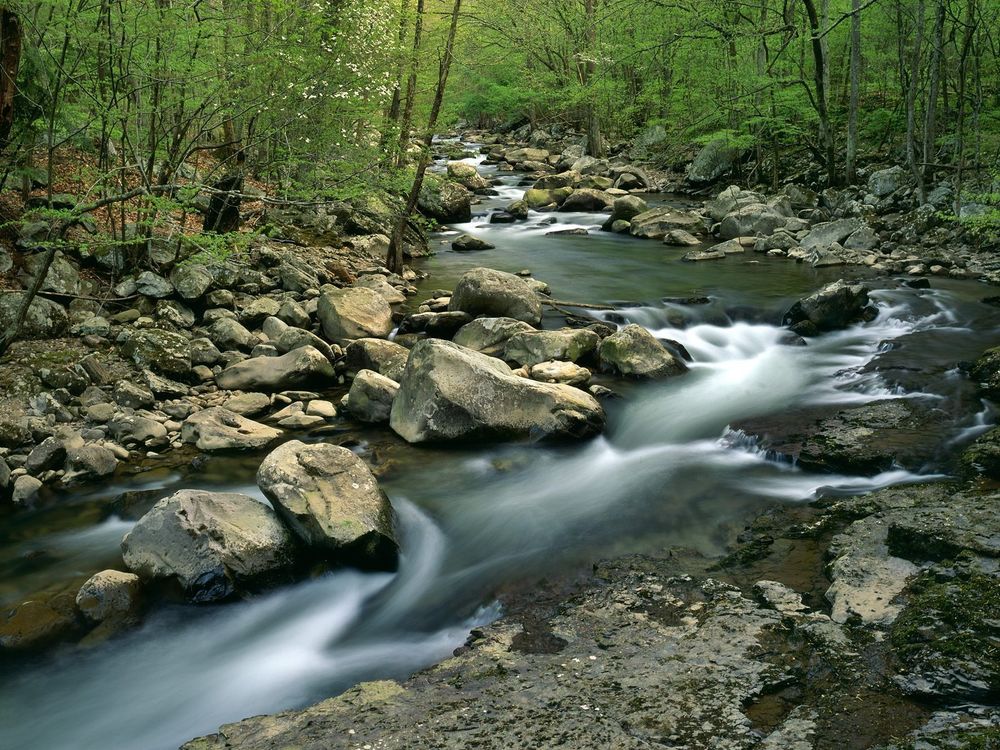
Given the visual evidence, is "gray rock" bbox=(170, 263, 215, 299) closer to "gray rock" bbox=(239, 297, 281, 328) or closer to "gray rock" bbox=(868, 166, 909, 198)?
"gray rock" bbox=(239, 297, 281, 328)

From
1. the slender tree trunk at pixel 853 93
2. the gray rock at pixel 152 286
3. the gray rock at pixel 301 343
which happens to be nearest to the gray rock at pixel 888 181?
the slender tree trunk at pixel 853 93

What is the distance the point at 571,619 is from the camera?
4.36 meters

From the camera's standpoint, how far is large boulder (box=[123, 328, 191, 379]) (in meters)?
8.38

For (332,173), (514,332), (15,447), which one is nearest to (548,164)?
(332,173)

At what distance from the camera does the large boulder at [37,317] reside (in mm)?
7910

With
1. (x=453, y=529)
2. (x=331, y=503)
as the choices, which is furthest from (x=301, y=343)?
(x=331, y=503)

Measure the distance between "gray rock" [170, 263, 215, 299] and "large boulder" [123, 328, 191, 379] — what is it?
1.02 metres

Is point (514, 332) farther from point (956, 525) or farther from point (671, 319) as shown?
point (956, 525)

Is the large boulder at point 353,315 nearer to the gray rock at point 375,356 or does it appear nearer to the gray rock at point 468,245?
the gray rock at point 375,356

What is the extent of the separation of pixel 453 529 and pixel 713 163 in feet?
66.0

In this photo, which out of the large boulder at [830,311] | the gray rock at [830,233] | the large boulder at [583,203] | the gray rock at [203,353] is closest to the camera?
the gray rock at [203,353]

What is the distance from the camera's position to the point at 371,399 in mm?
7906

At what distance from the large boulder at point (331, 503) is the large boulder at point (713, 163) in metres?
20.1

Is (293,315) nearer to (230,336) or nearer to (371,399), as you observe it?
(230,336)
